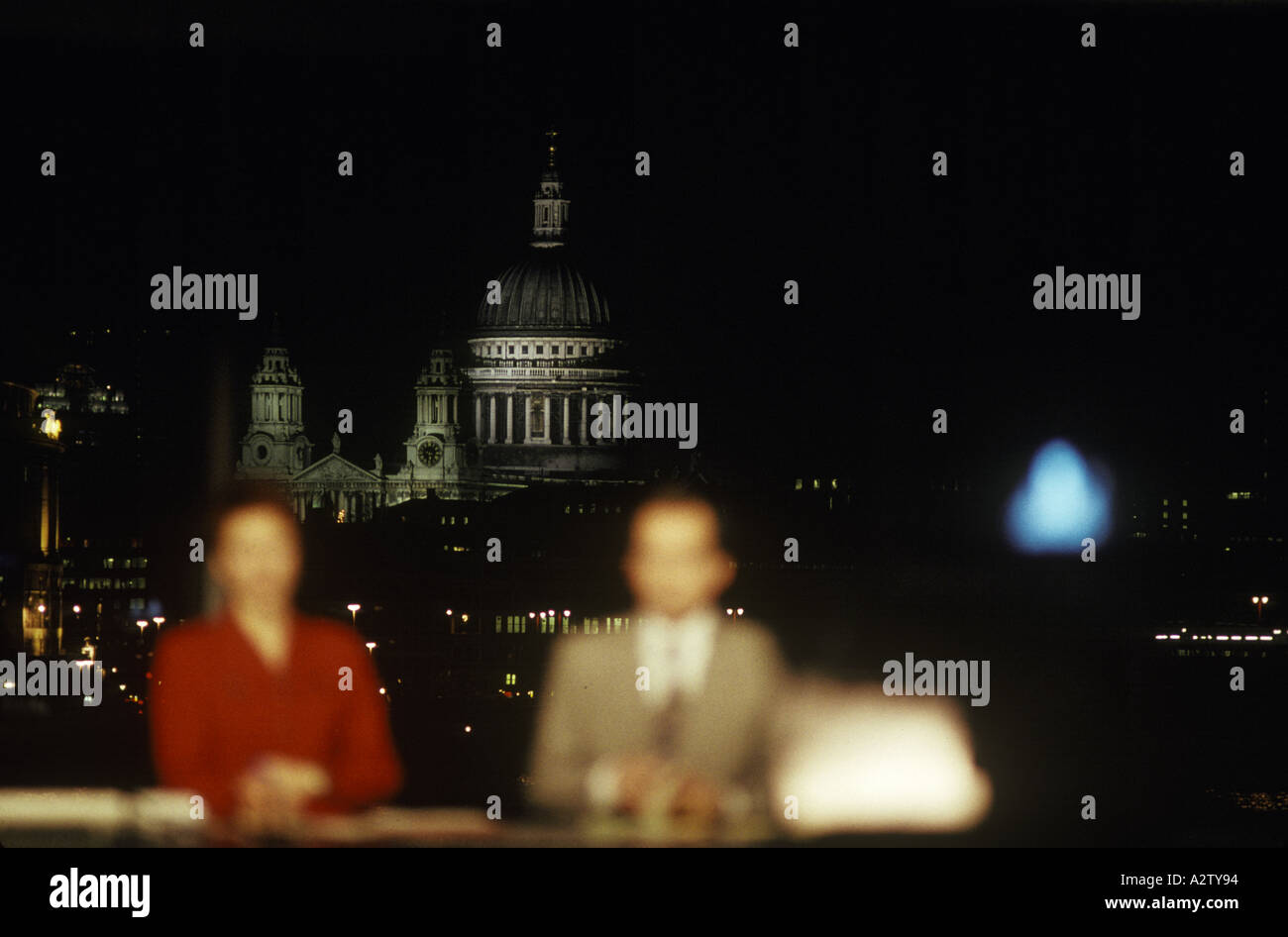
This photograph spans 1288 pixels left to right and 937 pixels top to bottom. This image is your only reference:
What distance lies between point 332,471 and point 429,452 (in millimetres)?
4635

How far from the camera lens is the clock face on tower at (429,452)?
22683 millimetres

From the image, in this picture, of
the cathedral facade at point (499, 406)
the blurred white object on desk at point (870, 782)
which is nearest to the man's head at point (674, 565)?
the blurred white object on desk at point (870, 782)

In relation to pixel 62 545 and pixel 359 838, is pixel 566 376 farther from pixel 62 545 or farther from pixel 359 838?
pixel 359 838

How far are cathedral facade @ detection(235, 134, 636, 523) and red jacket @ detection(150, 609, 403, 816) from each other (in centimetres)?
488

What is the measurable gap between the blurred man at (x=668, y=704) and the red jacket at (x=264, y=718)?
0.52m

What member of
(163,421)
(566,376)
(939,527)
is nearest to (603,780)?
(163,421)

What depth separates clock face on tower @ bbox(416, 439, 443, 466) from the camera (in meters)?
22.7

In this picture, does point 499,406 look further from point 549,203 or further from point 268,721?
point 268,721

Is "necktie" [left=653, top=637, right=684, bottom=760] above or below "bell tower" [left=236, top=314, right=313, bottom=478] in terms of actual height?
below

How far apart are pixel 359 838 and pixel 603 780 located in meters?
0.76

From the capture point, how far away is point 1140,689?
2192cm

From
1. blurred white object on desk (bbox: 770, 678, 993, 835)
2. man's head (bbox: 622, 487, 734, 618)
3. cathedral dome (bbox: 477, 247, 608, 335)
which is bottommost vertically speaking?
blurred white object on desk (bbox: 770, 678, 993, 835)

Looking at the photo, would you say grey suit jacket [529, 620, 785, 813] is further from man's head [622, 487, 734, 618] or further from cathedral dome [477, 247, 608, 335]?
cathedral dome [477, 247, 608, 335]

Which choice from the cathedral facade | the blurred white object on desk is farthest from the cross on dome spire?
the blurred white object on desk
